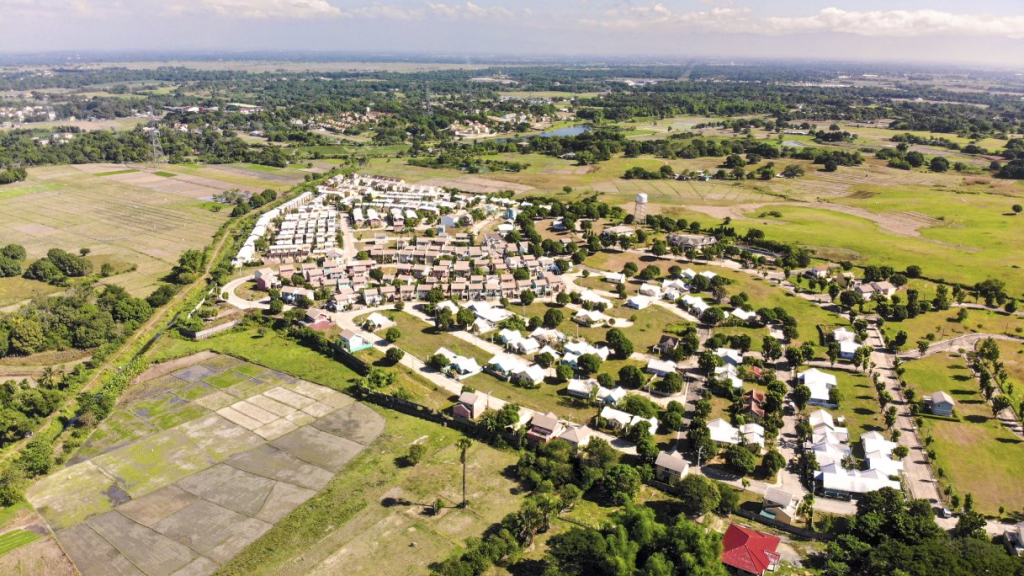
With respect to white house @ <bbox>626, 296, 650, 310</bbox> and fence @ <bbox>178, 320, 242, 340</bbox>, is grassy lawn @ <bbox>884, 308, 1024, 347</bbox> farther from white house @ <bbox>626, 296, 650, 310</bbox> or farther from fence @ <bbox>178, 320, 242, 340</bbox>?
fence @ <bbox>178, 320, 242, 340</bbox>

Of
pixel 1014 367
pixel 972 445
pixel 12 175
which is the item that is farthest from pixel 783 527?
pixel 12 175

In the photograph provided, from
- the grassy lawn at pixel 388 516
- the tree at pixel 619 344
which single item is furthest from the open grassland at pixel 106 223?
the tree at pixel 619 344

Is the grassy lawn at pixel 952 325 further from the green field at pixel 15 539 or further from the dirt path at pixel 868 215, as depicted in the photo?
the green field at pixel 15 539

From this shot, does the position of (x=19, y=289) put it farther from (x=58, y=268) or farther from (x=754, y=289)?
(x=754, y=289)

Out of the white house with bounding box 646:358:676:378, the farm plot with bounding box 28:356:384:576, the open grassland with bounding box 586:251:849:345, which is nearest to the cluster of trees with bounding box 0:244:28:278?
the farm plot with bounding box 28:356:384:576

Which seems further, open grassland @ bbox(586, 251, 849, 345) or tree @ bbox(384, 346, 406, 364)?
open grassland @ bbox(586, 251, 849, 345)
